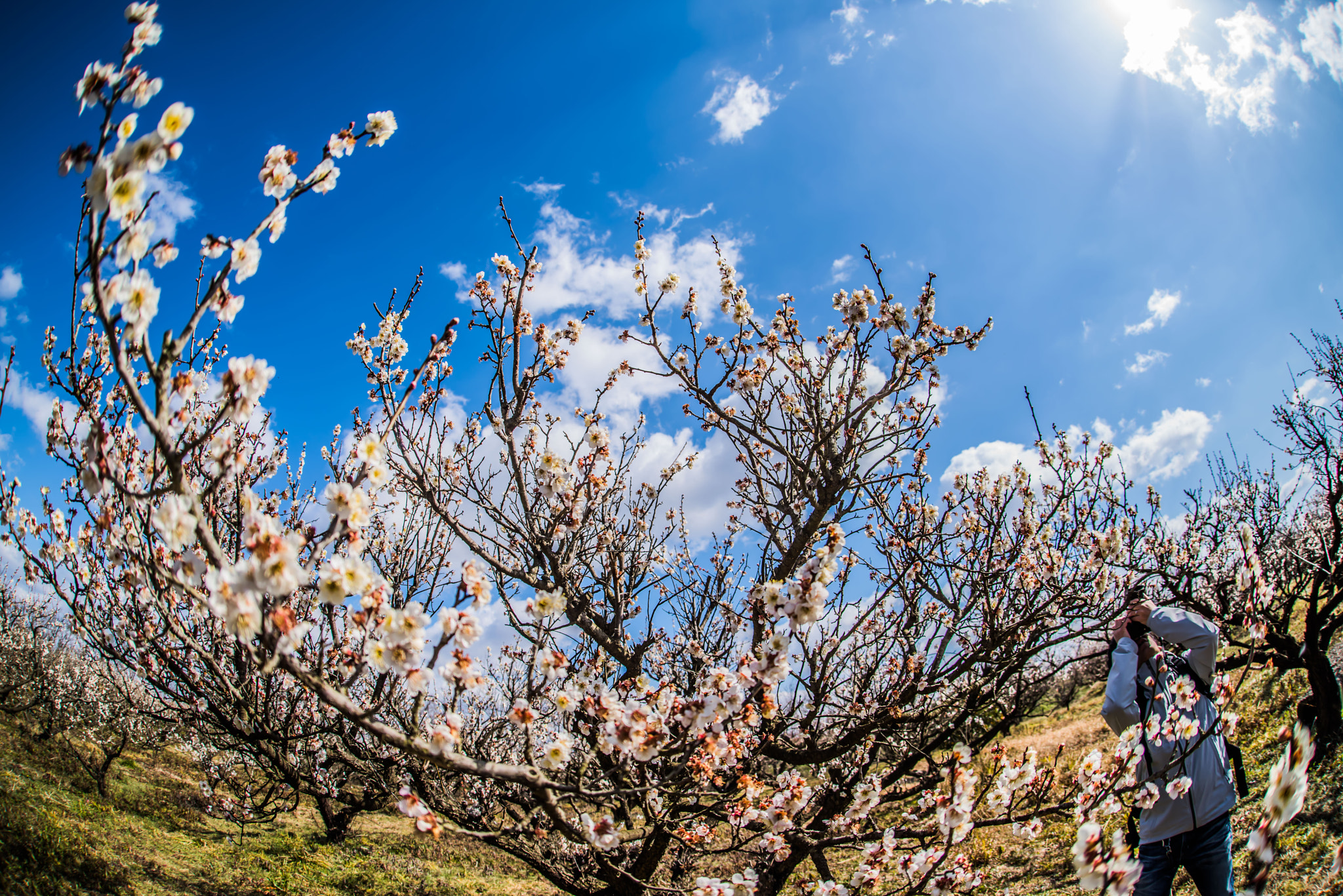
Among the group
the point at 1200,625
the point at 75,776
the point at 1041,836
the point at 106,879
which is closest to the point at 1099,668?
the point at 1041,836

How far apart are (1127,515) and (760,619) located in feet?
17.7

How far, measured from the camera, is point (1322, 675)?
633 centimetres

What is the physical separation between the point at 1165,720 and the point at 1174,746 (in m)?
0.14

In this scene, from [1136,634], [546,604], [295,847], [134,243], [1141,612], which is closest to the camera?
[134,243]

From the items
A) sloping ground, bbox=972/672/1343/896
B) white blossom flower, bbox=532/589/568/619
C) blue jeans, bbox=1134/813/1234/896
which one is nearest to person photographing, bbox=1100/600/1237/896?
blue jeans, bbox=1134/813/1234/896

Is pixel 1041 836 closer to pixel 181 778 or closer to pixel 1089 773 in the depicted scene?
pixel 1089 773

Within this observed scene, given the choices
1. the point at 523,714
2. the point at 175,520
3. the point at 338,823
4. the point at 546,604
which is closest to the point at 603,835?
the point at 523,714

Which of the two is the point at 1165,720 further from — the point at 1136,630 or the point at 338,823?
the point at 338,823

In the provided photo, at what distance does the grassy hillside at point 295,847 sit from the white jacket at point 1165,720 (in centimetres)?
360

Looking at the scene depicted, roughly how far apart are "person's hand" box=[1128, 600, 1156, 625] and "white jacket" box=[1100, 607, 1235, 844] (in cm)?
7

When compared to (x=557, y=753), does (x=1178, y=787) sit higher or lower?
higher

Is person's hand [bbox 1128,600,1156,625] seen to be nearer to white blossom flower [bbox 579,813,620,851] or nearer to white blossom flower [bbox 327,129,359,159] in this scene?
white blossom flower [bbox 579,813,620,851]

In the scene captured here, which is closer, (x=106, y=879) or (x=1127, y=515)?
(x=1127, y=515)

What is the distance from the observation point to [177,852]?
10086 millimetres
